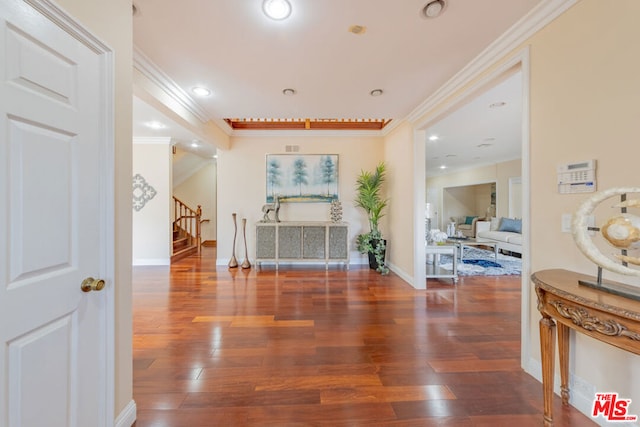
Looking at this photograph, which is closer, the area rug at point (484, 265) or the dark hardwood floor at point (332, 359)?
the dark hardwood floor at point (332, 359)

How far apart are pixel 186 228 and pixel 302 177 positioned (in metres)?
3.85

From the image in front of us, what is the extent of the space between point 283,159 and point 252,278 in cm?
232

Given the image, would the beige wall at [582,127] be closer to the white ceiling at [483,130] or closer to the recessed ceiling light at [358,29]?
the white ceiling at [483,130]

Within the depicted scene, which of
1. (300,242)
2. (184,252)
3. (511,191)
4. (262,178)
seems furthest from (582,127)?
(511,191)

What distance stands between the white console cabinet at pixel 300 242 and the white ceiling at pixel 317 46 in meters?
2.18

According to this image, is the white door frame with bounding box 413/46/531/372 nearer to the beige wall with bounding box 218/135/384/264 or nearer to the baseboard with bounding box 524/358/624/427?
the baseboard with bounding box 524/358/624/427

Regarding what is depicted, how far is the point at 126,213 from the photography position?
1.41 metres

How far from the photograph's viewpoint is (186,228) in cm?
682

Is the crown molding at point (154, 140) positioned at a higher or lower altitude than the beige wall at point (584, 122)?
higher

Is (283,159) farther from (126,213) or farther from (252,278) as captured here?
(126,213)

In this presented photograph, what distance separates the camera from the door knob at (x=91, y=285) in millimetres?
1122

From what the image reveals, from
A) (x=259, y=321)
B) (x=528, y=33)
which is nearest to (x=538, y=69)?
(x=528, y=33)

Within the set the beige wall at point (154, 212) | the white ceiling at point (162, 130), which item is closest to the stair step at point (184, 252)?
the beige wall at point (154, 212)

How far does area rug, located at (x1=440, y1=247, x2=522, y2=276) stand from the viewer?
458 cm
